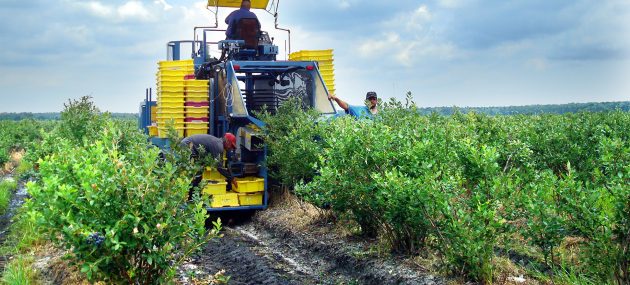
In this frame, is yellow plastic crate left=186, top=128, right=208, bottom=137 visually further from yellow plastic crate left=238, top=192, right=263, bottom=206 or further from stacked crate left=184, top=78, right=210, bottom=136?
yellow plastic crate left=238, top=192, right=263, bottom=206

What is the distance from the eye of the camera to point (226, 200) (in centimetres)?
1177

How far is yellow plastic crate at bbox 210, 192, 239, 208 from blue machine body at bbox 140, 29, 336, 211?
0.75 ft

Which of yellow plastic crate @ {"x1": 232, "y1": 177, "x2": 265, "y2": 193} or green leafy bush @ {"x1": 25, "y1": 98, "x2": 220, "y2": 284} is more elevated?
green leafy bush @ {"x1": 25, "y1": 98, "x2": 220, "y2": 284}

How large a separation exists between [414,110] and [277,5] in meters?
5.70

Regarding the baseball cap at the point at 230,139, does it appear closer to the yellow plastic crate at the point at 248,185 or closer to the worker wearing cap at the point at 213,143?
the worker wearing cap at the point at 213,143

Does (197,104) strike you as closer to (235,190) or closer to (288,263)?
(235,190)

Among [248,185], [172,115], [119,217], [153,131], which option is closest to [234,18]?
[172,115]

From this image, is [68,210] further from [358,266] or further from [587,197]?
[587,197]

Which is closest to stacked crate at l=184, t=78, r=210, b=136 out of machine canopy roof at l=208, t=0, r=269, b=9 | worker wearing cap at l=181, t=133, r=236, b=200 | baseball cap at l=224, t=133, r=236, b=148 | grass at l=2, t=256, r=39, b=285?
worker wearing cap at l=181, t=133, r=236, b=200

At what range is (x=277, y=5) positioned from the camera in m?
15.0

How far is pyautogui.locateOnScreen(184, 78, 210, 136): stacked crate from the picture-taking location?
12945mm

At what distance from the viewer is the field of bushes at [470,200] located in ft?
20.3

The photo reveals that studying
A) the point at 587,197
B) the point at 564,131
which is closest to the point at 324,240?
the point at 587,197

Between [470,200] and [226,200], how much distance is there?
5.77m
